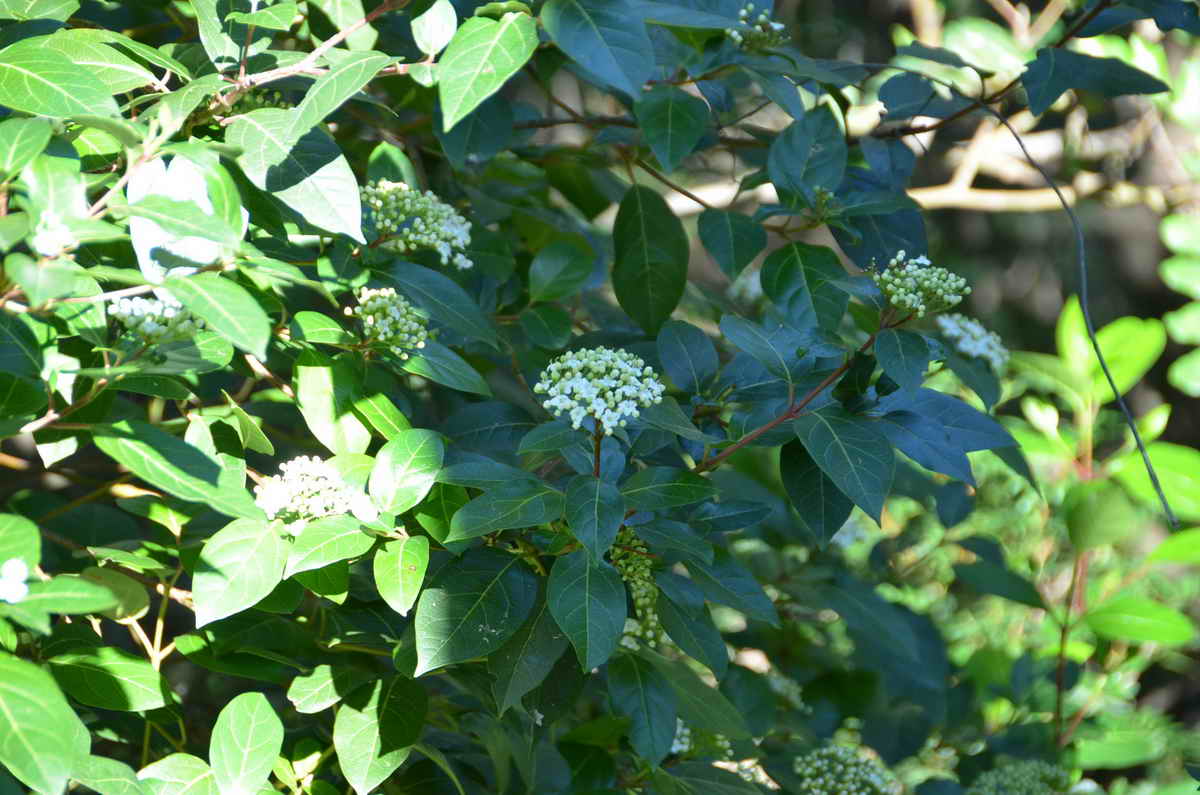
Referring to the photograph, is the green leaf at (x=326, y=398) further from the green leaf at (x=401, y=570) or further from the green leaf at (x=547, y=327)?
the green leaf at (x=547, y=327)

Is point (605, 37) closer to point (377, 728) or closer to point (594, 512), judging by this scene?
point (594, 512)

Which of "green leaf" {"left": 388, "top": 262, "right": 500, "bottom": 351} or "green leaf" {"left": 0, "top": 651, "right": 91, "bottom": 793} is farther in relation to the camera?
"green leaf" {"left": 388, "top": 262, "right": 500, "bottom": 351}

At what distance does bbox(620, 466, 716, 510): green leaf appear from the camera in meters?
0.92

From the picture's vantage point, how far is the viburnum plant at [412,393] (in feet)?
2.65

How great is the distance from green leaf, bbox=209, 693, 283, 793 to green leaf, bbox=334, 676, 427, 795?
75 mm

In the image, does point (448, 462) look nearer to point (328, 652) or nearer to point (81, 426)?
point (328, 652)

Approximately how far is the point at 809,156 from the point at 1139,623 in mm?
1124

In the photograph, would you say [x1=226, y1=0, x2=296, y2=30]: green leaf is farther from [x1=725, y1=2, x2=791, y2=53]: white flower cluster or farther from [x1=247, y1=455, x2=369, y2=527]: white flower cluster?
[x1=725, y1=2, x2=791, y2=53]: white flower cluster

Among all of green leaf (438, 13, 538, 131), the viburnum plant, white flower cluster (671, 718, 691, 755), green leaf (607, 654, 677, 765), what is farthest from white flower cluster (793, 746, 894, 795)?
green leaf (438, 13, 538, 131)

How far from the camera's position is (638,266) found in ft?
4.73

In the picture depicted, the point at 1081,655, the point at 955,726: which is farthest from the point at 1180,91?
the point at 955,726

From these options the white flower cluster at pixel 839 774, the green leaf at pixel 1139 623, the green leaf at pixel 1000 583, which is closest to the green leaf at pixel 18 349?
the white flower cluster at pixel 839 774

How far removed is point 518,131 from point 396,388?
0.49 m

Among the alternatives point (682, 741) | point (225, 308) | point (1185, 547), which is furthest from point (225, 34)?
point (1185, 547)
